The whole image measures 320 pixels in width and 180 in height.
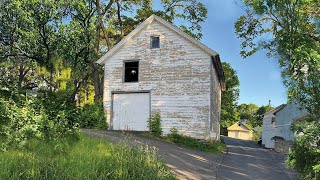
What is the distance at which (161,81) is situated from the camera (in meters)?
20.5

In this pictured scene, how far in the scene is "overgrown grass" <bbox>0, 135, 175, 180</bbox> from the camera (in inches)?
252

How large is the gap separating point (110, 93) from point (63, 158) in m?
14.3

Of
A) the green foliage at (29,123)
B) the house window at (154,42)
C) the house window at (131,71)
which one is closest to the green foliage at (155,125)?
the house window at (131,71)

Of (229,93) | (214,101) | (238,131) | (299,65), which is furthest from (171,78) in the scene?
(238,131)

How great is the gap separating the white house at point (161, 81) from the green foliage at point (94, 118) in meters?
0.38

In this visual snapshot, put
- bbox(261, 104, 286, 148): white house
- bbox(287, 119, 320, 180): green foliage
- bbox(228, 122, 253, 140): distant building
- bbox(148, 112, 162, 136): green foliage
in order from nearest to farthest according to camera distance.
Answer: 1. bbox(287, 119, 320, 180): green foliage
2. bbox(148, 112, 162, 136): green foliage
3. bbox(261, 104, 286, 148): white house
4. bbox(228, 122, 253, 140): distant building

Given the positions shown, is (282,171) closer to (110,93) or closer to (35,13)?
(110,93)

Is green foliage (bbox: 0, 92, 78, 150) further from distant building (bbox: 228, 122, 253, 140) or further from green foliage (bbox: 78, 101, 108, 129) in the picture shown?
distant building (bbox: 228, 122, 253, 140)

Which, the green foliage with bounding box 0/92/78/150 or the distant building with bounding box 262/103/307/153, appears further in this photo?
the distant building with bounding box 262/103/307/153

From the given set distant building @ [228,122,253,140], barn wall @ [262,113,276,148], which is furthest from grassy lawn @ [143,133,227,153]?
distant building @ [228,122,253,140]

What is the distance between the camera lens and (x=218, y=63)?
2191 cm

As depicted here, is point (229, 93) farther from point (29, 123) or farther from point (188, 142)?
point (29, 123)

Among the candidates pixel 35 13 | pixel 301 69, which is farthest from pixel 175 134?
pixel 35 13

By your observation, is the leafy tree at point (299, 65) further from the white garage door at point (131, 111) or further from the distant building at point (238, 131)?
the distant building at point (238, 131)
